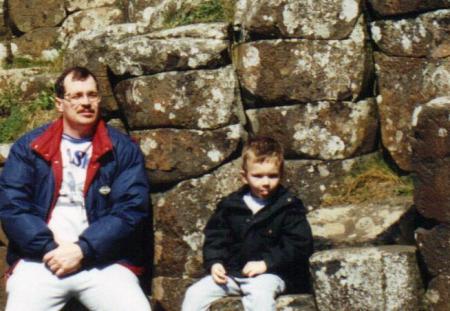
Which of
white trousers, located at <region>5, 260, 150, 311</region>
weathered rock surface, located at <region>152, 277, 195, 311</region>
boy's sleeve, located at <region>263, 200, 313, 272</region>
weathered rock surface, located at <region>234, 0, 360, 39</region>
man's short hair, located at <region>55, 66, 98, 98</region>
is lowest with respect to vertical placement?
weathered rock surface, located at <region>152, 277, 195, 311</region>

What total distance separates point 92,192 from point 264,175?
117cm

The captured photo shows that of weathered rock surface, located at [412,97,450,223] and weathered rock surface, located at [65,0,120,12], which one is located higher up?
weathered rock surface, located at [65,0,120,12]

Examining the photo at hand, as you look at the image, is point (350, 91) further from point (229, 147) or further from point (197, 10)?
point (197, 10)

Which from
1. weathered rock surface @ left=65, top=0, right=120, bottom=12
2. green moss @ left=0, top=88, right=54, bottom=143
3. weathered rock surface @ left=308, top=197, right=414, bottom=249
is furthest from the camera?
weathered rock surface @ left=65, top=0, right=120, bottom=12

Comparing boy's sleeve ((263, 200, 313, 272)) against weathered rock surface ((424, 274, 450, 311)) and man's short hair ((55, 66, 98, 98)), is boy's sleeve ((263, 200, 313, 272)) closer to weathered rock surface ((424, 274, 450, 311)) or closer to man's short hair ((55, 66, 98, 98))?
weathered rock surface ((424, 274, 450, 311))

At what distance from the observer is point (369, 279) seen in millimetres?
5547

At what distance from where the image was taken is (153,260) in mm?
6805

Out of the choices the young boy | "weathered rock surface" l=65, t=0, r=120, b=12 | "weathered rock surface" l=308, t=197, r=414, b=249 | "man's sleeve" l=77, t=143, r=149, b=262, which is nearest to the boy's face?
the young boy

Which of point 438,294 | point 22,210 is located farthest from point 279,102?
point 22,210

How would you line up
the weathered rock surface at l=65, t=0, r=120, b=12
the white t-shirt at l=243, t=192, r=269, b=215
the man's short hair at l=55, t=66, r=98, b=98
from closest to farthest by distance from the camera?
the white t-shirt at l=243, t=192, r=269, b=215, the man's short hair at l=55, t=66, r=98, b=98, the weathered rock surface at l=65, t=0, r=120, b=12

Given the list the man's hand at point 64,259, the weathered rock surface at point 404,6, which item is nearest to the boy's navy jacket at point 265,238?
the man's hand at point 64,259

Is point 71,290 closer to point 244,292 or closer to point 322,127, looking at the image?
point 244,292

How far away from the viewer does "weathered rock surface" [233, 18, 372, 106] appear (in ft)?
21.7

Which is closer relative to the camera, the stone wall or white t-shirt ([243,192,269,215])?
white t-shirt ([243,192,269,215])
